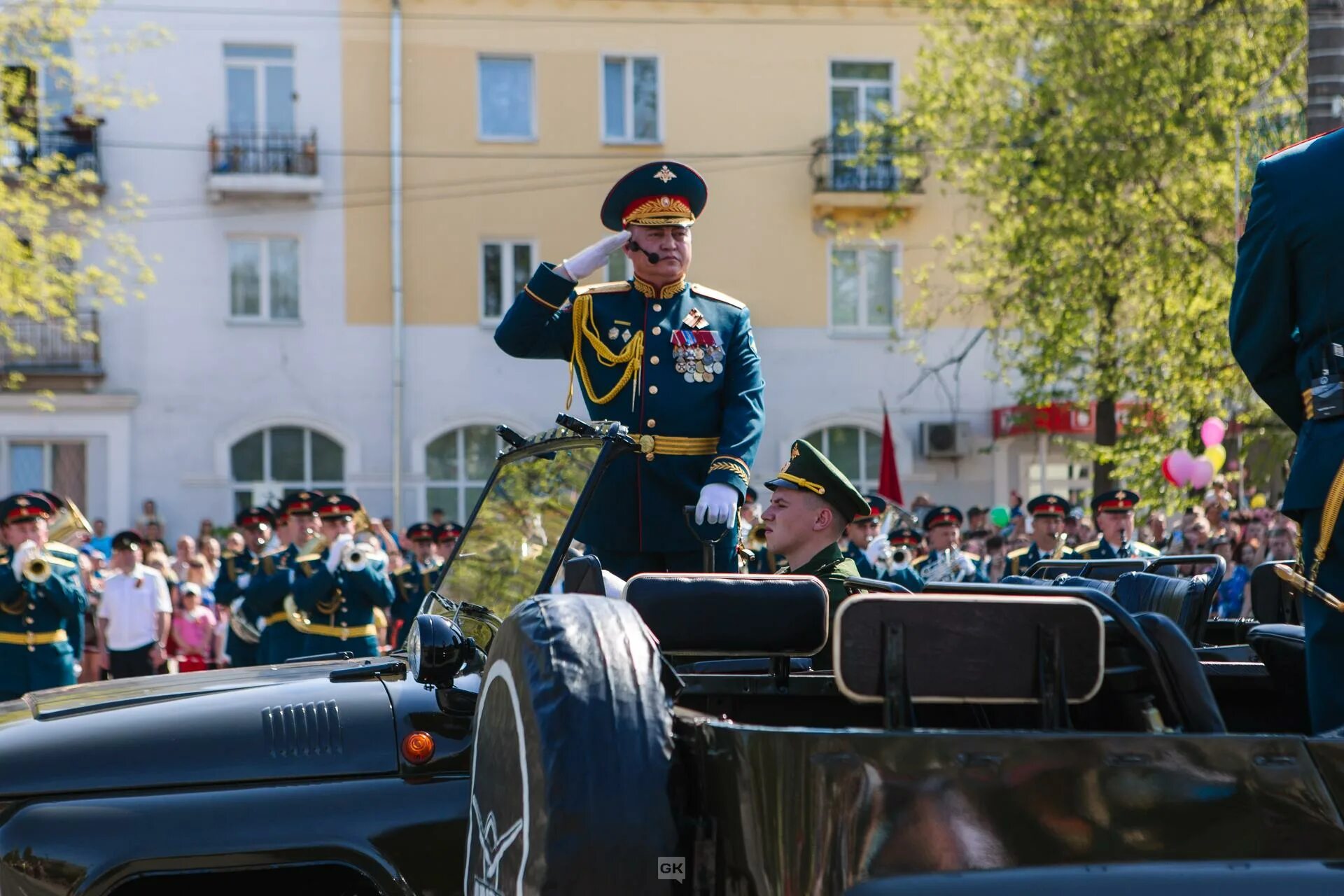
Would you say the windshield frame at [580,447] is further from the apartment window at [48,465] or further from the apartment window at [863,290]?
the apartment window at [48,465]

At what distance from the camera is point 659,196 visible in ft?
16.9

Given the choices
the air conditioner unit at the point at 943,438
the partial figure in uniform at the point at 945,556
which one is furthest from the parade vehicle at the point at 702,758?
the air conditioner unit at the point at 943,438

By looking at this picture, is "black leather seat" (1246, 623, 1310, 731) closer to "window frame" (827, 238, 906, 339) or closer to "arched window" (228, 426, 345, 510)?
"arched window" (228, 426, 345, 510)

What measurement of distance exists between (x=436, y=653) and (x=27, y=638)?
745 cm

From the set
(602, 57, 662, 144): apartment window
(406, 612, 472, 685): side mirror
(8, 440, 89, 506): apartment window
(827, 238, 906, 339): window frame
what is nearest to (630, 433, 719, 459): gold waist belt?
(406, 612, 472, 685): side mirror

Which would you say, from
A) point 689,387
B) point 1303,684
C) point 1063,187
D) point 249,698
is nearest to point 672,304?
point 689,387

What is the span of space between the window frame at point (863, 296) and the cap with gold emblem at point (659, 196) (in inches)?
812

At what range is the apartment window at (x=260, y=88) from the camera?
2492 centimetres

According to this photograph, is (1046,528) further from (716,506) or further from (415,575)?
(716,506)

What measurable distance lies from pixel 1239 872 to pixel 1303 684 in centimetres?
132

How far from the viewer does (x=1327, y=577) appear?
292 cm

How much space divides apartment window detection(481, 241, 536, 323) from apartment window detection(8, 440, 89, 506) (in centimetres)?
628

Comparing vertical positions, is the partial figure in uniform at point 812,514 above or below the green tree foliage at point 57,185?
below

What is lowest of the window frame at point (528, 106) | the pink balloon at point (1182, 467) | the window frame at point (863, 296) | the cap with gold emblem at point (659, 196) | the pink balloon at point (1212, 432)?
the pink balloon at point (1182, 467)
